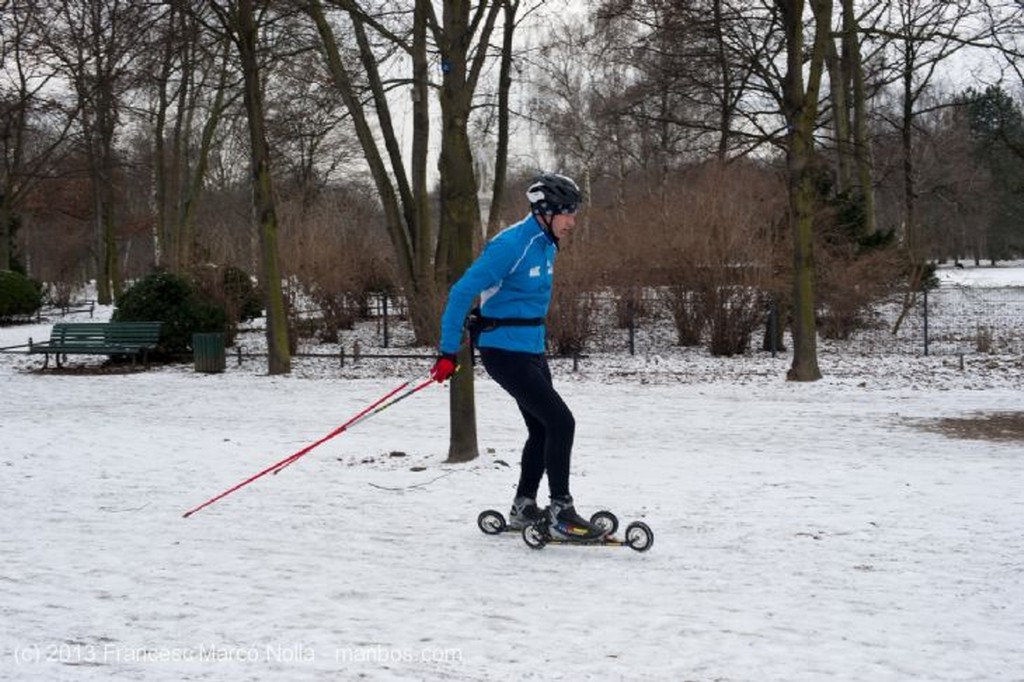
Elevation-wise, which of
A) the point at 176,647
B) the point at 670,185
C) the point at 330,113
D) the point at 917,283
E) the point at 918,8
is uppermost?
the point at 918,8

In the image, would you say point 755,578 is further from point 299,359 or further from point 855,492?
point 299,359

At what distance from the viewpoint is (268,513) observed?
7.70 metres

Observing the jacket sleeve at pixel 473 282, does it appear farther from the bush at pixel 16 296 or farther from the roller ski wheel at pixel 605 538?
the bush at pixel 16 296

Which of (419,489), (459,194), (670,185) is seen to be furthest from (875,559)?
(670,185)

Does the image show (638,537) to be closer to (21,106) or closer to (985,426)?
(985,426)

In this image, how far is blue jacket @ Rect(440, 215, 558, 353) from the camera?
20.3 feet

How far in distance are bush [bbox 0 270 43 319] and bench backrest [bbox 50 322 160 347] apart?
1506 centimetres

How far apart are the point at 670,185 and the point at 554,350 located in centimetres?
538

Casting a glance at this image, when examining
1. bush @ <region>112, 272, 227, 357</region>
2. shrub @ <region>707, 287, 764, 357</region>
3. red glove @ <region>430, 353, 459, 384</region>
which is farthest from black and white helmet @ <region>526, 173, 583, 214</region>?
bush @ <region>112, 272, 227, 357</region>

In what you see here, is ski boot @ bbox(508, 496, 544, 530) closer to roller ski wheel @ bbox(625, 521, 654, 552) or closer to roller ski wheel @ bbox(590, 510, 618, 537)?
roller ski wheel @ bbox(590, 510, 618, 537)

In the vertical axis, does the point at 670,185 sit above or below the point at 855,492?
above

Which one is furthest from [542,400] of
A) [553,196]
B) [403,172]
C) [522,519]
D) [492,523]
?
[403,172]

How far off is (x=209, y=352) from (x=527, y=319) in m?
15.1

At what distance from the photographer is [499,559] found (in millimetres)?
6348
